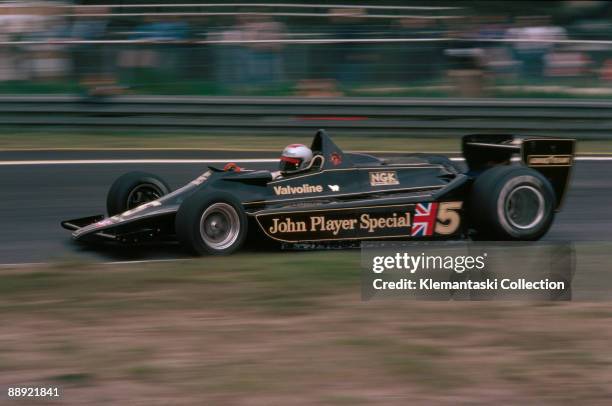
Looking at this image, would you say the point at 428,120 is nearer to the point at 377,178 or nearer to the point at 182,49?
the point at 182,49

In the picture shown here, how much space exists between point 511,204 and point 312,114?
5.98 m

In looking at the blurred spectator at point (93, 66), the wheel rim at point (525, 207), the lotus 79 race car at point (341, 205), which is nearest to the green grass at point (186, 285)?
the lotus 79 race car at point (341, 205)

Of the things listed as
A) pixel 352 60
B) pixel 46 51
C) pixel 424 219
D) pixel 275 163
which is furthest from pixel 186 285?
pixel 46 51

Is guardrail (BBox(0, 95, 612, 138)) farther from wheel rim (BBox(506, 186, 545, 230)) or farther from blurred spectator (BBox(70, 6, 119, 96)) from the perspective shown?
wheel rim (BBox(506, 186, 545, 230))

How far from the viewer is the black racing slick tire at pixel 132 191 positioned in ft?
28.2

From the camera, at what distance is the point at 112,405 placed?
4812 millimetres

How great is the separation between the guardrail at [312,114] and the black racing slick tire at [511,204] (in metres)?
5.56

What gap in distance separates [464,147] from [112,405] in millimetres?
4953

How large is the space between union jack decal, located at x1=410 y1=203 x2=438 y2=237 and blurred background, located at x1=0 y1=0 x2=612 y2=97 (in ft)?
19.4

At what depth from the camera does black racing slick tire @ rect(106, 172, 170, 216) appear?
8.59m

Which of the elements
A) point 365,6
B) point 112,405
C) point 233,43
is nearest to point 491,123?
point 365,6

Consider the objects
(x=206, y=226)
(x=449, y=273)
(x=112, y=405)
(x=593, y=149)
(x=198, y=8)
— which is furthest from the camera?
(x=198, y=8)

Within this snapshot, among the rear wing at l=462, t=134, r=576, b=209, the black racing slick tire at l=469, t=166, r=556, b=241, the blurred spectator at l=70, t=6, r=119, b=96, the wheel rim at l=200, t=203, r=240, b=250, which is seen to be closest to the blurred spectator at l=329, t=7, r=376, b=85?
the blurred spectator at l=70, t=6, r=119, b=96

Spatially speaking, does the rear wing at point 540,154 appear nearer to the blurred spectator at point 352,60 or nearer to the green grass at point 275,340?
the green grass at point 275,340
